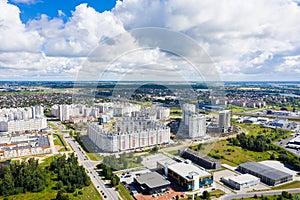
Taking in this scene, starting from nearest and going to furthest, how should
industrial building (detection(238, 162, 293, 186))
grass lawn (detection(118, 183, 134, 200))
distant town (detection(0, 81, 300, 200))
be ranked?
grass lawn (detection(118, 183, 134, 200))
distant town (detection(0, 81, 300, 200))
industrial building (detection(238, 162, 293, 186))

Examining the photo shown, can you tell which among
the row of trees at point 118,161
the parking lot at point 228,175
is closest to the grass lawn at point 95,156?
the row of trees at point 118,161

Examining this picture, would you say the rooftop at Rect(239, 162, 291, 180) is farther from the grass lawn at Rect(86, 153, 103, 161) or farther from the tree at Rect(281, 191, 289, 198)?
the grass lawn at Rect(86, 153, 103, 161)

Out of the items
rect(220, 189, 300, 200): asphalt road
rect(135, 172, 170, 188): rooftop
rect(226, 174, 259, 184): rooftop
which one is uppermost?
rect(135, 172, 170, 188): rooftop

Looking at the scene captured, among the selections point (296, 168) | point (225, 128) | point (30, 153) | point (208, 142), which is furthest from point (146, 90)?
point (296, 168)

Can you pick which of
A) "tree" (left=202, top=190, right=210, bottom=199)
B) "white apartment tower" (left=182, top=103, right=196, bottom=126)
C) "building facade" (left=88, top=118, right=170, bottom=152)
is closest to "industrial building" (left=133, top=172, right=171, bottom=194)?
"tree" (left=202, top=190, right=210, bottom=199)

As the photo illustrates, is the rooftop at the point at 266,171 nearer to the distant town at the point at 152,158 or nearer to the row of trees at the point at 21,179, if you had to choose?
the distant town at the point at 152,158

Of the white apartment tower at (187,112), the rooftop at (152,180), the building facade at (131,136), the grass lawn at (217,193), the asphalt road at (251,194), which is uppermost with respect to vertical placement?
the white apartment tower at (187,112)

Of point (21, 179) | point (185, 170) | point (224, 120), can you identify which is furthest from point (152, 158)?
point (224, 120)
